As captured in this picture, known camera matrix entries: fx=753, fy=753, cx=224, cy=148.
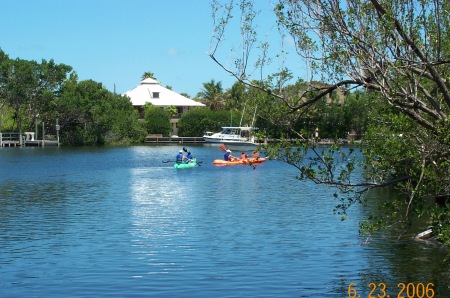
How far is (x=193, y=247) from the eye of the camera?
80.8ft

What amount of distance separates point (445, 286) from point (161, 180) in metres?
33.2

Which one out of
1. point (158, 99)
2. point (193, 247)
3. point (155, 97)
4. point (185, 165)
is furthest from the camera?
point (155, 97)

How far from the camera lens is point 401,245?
963 inches

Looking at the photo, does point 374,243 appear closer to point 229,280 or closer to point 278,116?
point 229,280

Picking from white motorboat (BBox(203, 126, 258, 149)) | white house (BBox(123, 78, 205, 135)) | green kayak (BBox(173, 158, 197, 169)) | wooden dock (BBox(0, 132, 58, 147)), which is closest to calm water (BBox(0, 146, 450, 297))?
green kayak (BBox(173, 158, 197, 169))

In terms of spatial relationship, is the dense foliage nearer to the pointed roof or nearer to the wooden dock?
the wooden dock

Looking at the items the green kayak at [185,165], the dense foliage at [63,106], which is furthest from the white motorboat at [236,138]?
the green kayak at [185,165]

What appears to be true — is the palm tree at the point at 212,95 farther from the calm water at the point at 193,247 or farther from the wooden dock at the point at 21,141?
the calm water at the point at 193,247
